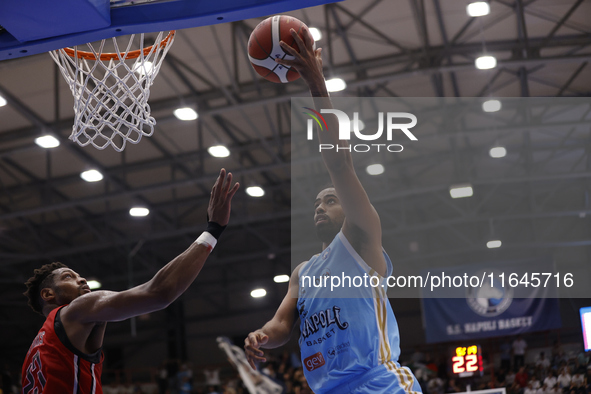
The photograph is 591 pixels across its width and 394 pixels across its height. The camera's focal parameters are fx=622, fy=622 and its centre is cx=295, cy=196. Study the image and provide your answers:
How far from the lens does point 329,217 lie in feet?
12.1

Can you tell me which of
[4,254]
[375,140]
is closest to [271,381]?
[4,254]

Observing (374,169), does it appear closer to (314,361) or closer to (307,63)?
(307,63)

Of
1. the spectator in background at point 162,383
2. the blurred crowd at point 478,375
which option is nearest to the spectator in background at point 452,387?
the blurred crowd at point 478,375

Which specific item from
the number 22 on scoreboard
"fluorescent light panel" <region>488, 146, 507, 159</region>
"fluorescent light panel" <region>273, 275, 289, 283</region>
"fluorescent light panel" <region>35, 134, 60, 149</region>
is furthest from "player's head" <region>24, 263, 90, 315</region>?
"fluorescent light panel" <region>273, 275, 289, 283</region>

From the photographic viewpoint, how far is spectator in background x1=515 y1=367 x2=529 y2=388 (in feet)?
42.5

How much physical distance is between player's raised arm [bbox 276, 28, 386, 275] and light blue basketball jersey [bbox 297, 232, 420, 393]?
0.22 feet

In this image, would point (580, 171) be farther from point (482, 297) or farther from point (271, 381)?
point (271, 381)

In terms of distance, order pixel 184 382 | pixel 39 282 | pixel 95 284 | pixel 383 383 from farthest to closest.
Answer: pixel 95 284, pixel 184 382, pixel 39 282, pixel 383 383

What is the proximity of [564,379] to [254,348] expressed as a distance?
10611 mm

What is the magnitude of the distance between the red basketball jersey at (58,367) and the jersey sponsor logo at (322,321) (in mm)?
1170

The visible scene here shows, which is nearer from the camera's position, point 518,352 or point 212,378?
point 518,352

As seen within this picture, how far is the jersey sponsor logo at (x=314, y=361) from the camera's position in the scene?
3.27m

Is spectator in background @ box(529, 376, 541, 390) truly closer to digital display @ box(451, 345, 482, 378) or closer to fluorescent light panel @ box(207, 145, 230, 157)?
digital display @ box(451, 345, 482, 378)

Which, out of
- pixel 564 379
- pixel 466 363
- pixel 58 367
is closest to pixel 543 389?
pixel 564 379
